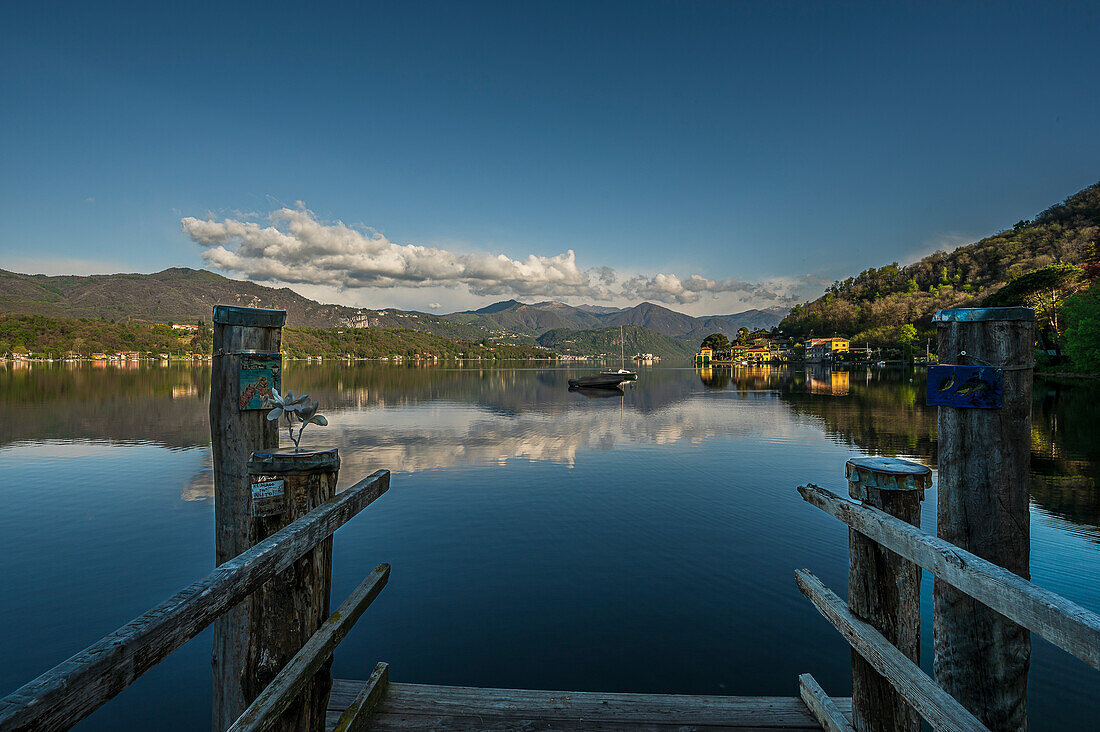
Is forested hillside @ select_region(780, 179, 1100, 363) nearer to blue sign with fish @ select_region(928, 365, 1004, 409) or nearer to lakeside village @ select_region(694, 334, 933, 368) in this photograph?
lakeside village @ select_region(694, 334, 933, 368)

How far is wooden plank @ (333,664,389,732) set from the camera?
170 inches

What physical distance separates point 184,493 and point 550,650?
14122 millimetres

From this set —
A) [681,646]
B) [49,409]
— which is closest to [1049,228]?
[681,646]

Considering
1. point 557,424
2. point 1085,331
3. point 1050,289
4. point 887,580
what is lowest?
point 557,424

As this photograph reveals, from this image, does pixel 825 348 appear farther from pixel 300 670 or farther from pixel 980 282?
pixel 300 670

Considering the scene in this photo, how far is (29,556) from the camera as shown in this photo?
10812 mm

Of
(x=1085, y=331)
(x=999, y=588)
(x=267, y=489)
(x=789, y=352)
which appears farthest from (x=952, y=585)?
(x=789, y=352)

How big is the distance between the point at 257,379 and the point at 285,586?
5.43ft

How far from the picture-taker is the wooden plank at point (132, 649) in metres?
1.25

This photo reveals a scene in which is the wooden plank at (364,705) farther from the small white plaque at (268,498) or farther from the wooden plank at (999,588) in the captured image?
the wooden plank at (999,588)

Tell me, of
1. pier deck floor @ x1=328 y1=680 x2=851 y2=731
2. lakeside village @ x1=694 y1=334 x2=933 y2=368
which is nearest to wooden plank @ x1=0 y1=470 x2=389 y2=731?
pier deck floor @ x1=328 y1=680 x2=851 y2=731

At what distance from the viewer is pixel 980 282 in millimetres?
120812

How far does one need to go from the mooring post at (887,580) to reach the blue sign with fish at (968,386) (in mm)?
500

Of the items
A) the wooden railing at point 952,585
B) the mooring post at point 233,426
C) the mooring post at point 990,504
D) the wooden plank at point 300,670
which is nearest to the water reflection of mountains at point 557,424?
the mooring post at point 990,504
